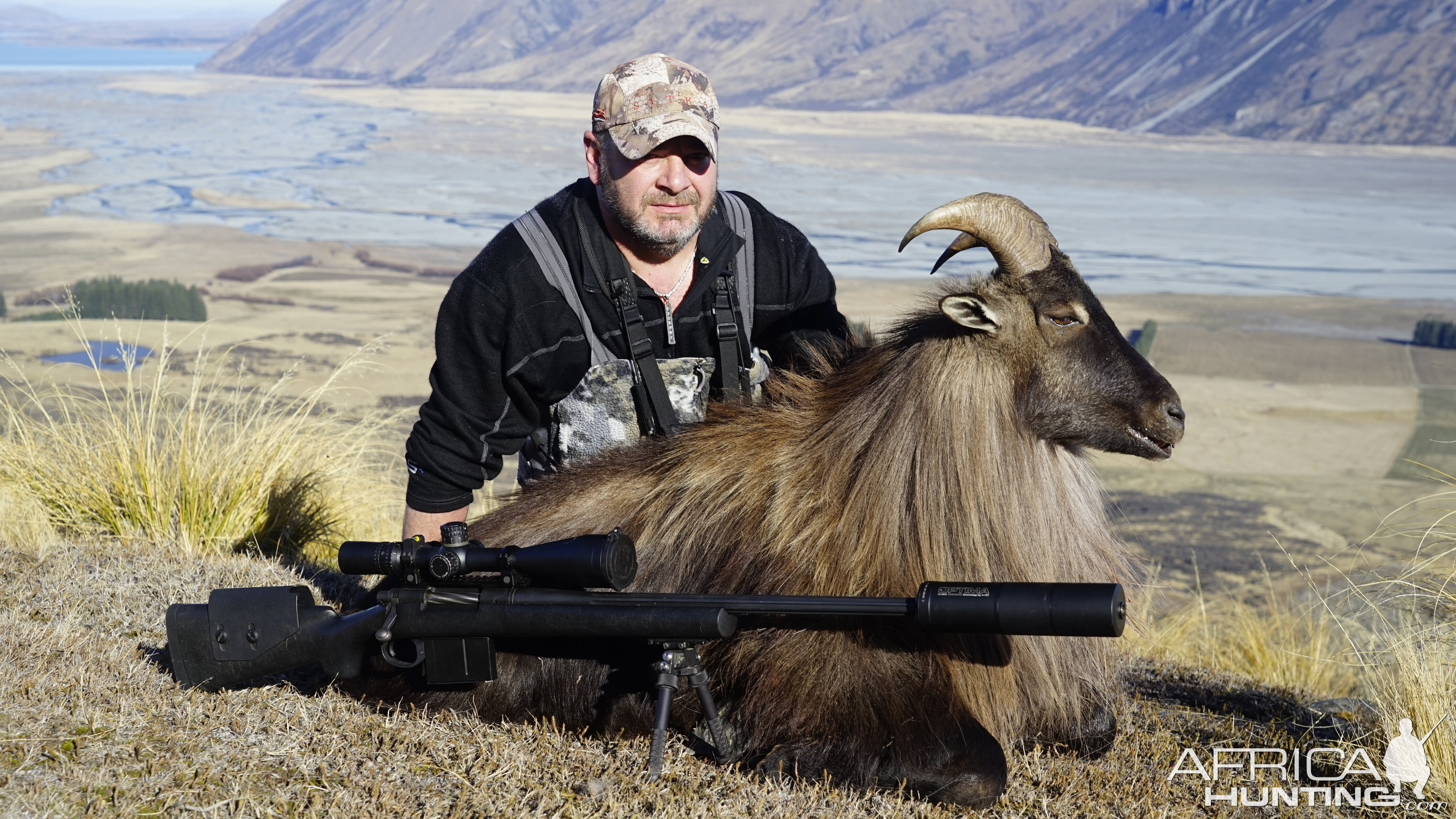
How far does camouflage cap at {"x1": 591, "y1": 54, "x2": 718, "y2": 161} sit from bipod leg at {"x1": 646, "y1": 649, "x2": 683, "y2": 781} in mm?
2076

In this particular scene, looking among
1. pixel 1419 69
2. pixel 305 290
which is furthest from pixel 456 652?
pixel 1419 69

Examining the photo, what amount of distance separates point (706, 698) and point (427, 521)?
169 cm

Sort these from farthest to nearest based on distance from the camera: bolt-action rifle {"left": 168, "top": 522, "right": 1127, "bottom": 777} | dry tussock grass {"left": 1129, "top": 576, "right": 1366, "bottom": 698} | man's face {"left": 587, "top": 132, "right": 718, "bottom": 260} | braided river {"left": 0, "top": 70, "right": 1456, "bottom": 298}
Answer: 1. braided river {"left": 0, "top": 70, "right": 1456, "bottom": 298}
2. dry tussock grass {"left": 1129, "top": 576, "right": 1366, "bottom": 698}
3. man's face {"left": 587, "top": 132, "right": 718, "bottom": 260}
4. bolt-action rifle {"left": 168, "top": 522, "right": 1127, "bottom": 777}

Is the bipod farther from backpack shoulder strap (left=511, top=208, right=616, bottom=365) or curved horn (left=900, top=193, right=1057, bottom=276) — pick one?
backpack shoulder strap (left=511, top=208, right=616, bottom=365)

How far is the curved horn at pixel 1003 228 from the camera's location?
3.67 m

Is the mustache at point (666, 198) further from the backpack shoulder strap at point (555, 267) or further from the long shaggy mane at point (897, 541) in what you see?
the long shaggy mane at point (897, 541)

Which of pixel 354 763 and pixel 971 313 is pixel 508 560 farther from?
pixel 971 313

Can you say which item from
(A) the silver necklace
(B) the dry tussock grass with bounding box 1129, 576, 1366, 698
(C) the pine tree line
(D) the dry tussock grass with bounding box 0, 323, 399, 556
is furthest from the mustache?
(C) the pine tree line

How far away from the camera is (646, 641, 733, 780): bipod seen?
3422 mm

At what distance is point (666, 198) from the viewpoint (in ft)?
15.4

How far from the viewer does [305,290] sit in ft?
291

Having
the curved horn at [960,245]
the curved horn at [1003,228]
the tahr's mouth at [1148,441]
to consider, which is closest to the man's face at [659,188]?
the curved horn at [960,245]

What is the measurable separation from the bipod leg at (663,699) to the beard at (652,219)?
1.91m

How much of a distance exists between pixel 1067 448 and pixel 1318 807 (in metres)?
1.37
